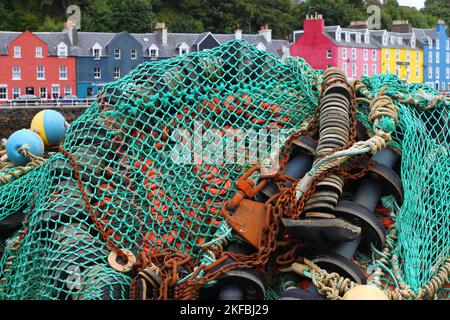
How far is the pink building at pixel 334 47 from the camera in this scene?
34844mm

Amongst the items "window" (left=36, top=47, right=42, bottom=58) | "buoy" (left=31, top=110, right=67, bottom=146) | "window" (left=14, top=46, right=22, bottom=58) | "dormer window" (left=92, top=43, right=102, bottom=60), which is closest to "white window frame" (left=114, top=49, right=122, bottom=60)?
"dormer window" (left=92, top=43, right=102, bottom=60)

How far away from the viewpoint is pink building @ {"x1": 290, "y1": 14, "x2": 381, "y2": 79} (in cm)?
3484

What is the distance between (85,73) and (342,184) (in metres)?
28.5

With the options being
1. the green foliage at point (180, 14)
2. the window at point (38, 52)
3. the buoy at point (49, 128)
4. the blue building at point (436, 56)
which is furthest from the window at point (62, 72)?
the buoy at point (49, 128)

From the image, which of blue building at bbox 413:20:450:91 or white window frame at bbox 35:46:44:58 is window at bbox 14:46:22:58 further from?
blue building at bbox 413:20:450:91

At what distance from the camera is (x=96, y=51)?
30922mm

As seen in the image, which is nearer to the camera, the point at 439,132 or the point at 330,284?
the point at 330,284

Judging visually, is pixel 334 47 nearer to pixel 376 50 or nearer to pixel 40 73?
pixel 376 50

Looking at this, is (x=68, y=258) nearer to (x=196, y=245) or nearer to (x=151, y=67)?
(x=196, y=245)

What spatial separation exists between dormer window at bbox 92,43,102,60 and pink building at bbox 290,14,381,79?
8.57 metres

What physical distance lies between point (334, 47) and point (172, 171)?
32106mm

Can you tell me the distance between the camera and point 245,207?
10.8 ft

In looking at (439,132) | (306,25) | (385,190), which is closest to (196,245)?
(385,190)

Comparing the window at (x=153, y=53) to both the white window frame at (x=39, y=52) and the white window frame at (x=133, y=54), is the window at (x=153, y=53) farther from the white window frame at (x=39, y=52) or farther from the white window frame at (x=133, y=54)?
the white window frame at (x=39, y=52)
